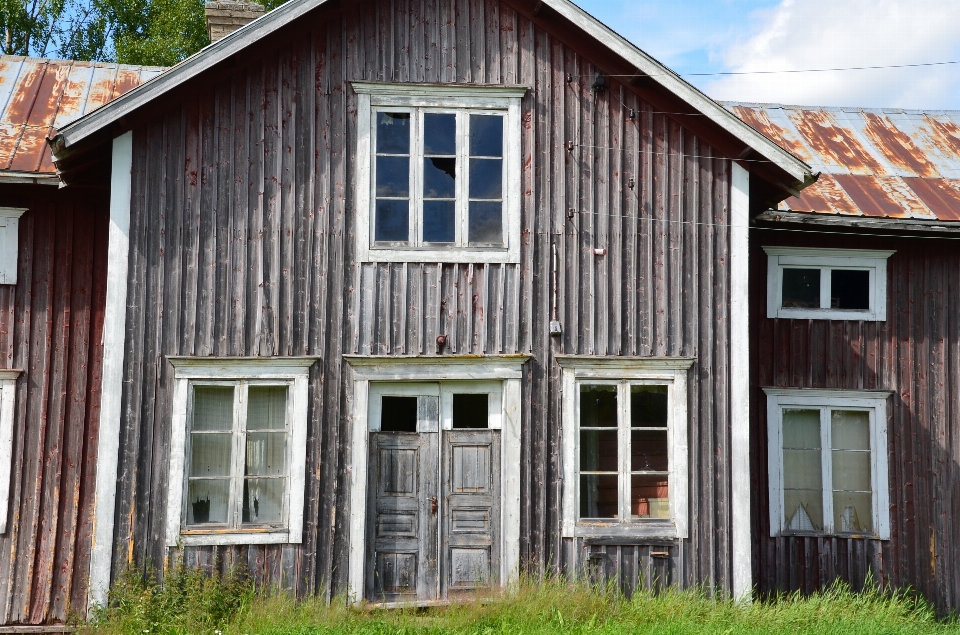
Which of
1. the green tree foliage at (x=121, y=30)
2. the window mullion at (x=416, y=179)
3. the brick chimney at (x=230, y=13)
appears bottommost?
the window mullion at (x=416, y=179)

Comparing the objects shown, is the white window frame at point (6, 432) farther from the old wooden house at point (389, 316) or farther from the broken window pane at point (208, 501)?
the broken window pane at point (208, 501)

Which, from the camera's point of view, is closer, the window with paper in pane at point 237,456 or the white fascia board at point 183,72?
the white fascia board at point 183,72

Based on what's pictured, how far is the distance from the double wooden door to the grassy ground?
1.13 feet

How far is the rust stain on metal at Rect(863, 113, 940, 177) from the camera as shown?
11867 mm

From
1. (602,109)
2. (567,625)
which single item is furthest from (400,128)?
(567,625)

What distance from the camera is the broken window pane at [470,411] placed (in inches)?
362

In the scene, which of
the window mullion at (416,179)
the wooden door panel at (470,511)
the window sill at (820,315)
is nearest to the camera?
the wooden door panel at (470,511)

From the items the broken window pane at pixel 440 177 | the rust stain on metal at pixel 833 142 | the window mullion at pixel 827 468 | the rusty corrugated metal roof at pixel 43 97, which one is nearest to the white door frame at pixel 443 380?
the broken window pane at pixel 440 177

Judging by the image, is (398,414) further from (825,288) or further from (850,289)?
(850,289)

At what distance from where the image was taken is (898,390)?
10.6m

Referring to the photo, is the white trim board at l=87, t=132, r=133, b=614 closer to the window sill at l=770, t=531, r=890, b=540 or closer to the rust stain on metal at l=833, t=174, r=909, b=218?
the window sill at l=770, t=531, r=890, b=540

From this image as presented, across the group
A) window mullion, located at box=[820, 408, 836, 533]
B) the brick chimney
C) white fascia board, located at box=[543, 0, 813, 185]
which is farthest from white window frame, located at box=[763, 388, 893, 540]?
the brick chimney

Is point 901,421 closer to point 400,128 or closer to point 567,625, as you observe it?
point 567,625

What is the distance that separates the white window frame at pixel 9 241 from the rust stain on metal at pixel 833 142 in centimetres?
972
